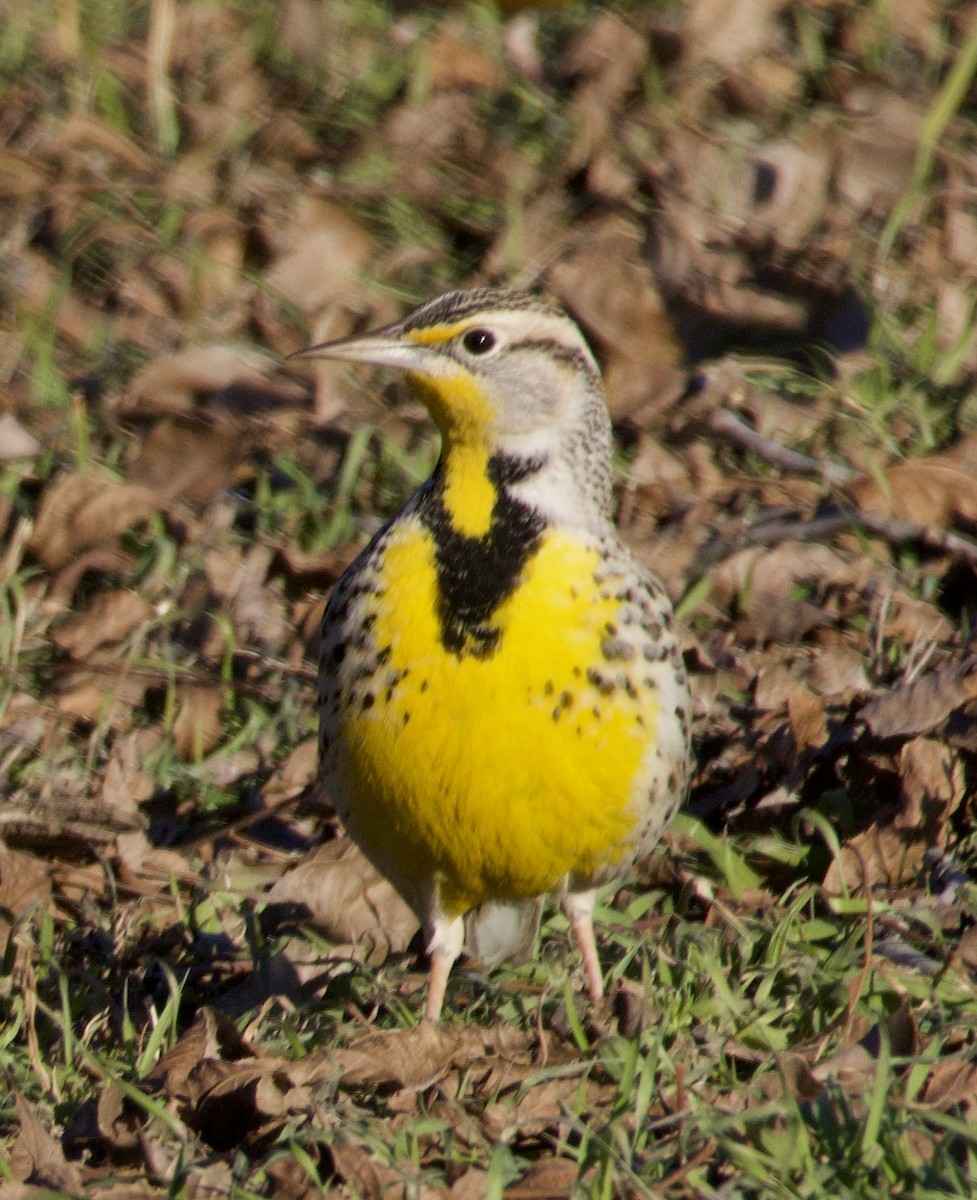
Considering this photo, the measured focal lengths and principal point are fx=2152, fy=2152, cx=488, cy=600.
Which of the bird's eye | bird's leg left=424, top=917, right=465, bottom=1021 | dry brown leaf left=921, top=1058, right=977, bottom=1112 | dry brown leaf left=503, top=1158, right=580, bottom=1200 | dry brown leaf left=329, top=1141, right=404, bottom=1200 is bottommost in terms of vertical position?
bird's leg left=424, top=917, right=465, bottom=1021

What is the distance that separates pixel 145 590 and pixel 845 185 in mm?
2914

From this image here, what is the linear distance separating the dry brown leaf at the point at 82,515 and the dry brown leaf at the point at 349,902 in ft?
4.99

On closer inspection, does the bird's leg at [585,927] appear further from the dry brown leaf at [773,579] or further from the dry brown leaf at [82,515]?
the dry brown leaf at [82,515]

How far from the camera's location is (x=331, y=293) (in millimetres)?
7363

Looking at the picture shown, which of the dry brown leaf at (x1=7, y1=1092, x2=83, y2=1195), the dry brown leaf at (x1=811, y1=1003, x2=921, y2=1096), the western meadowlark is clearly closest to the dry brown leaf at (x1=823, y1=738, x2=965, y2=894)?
the western meadowlark

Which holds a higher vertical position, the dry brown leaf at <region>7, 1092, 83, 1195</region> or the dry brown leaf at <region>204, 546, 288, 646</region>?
the dry brown leaf at <region>7, 1092, 83, 1195</region>

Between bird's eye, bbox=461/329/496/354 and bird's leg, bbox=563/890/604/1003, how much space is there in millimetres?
1220

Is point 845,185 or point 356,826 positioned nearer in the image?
point 356,826

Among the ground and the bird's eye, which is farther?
the bird's eye

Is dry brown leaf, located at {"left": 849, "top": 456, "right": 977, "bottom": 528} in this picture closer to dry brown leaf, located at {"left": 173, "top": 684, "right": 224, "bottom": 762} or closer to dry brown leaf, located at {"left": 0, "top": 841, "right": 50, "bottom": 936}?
dry brown leaf, located at {"left": 173, "top": 684, "right": 224, "bottom": 762}

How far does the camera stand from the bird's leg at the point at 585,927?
478 centimetres

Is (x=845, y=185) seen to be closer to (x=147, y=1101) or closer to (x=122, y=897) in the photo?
(x=122, y=897)

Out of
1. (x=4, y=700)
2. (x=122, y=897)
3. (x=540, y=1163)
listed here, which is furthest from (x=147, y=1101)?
(x=4, y=700)

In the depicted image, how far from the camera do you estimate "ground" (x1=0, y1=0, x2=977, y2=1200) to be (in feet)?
13.6
